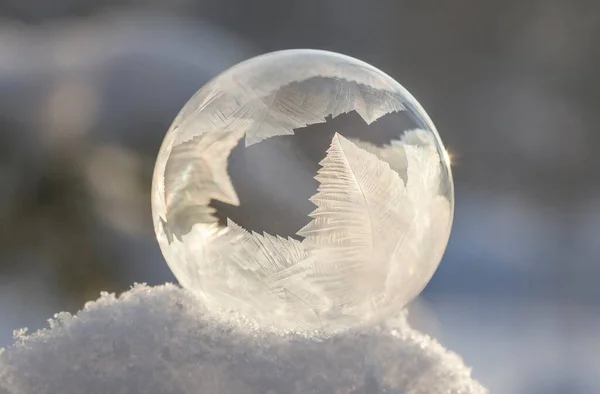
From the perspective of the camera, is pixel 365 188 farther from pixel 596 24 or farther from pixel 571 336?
pixel 596 24

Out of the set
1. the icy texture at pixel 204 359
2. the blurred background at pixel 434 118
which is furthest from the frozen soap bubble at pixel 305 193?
the blurred background at pixel 434 118

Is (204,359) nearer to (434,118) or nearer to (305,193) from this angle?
(305,193)

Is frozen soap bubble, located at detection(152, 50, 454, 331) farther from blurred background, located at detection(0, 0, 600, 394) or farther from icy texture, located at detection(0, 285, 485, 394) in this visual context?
blurred background, located at detection(0, 0, 600, 394)

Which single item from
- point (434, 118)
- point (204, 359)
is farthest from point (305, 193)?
point (434, 118)

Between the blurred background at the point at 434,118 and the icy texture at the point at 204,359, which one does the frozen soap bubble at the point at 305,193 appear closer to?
the icy texture at the point at 204,359

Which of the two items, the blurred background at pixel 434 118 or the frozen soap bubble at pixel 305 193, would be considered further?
the blurred background at pixel 434 118

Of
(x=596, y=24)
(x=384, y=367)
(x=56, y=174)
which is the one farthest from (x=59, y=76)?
(x=596, y=24)
